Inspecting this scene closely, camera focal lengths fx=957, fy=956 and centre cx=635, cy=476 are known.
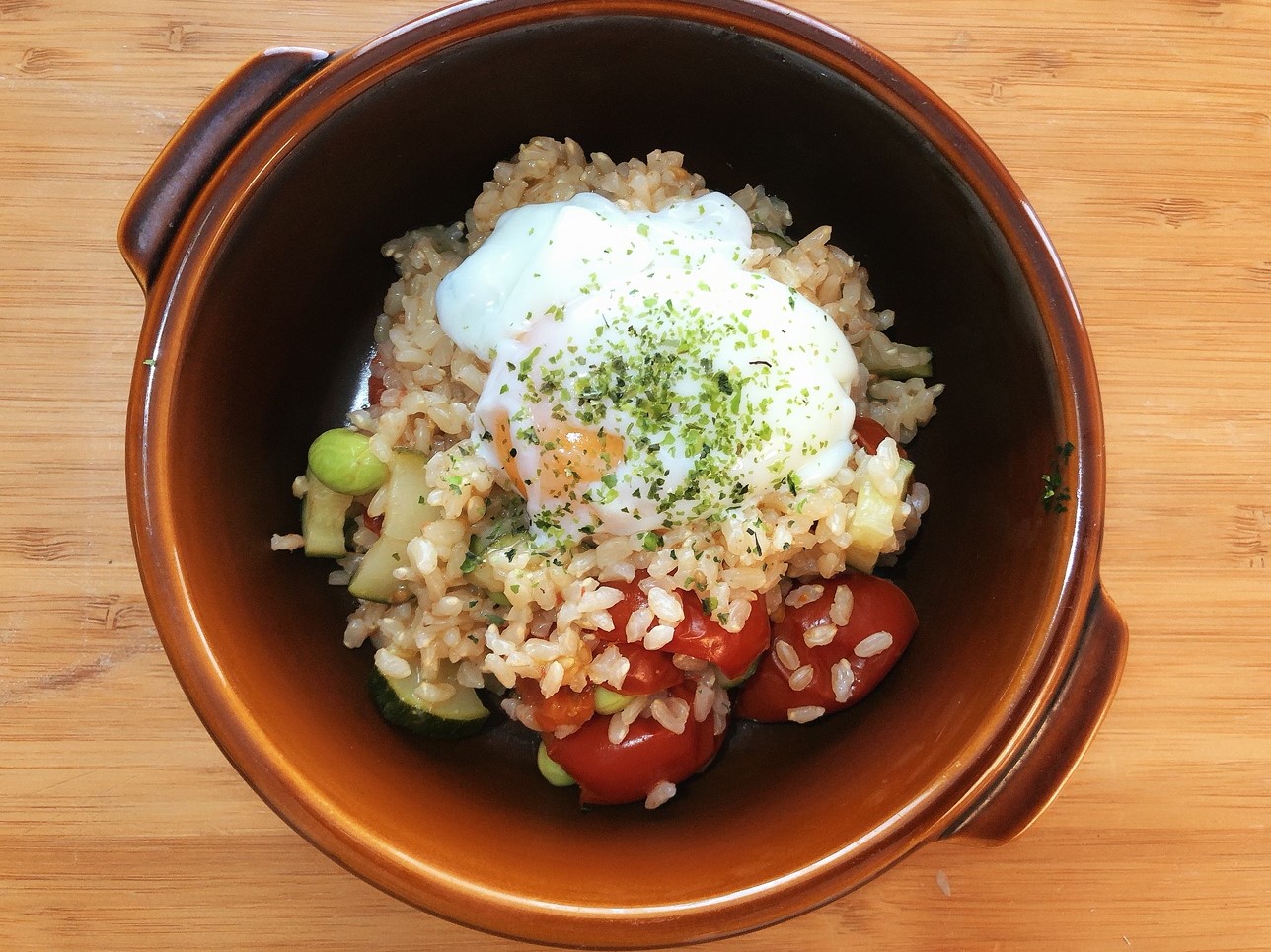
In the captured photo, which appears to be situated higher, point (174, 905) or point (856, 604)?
point (856, 604)

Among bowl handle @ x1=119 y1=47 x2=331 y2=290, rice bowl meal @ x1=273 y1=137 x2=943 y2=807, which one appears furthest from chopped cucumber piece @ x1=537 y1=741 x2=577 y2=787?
bowl handle @ x1=119 y1=47 x2=331 y2=290

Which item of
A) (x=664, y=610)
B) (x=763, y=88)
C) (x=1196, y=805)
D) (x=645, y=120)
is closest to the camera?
(x=664, y=610)

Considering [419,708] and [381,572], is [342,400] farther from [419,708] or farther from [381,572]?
[419,708]

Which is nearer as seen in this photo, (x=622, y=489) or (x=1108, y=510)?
(x=622, y=489)

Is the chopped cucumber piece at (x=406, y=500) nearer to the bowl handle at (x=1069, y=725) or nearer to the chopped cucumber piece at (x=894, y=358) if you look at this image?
the chopped cucumber piece at (x=894, y=358)

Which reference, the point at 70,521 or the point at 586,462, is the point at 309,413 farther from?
the point at 586,462

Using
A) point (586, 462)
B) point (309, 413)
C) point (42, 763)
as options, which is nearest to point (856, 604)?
point (586, 462)

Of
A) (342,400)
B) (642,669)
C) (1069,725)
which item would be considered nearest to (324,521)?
(342,400)
